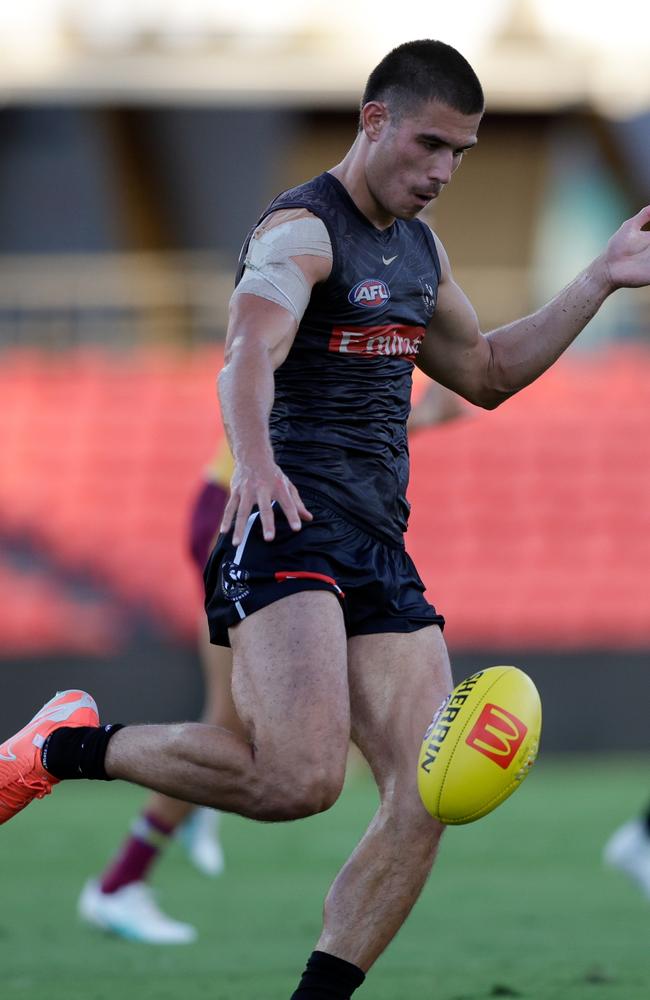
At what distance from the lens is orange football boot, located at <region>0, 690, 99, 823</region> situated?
4426 mm

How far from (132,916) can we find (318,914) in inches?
32.4

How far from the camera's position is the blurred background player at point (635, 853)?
7.23 metres

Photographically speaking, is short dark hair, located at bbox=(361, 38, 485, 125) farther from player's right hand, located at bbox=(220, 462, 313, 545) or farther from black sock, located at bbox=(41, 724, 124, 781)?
black sock, located at bbox=(41, 724, 124, 781)

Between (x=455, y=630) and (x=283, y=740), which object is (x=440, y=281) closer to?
(x=283, y=740)

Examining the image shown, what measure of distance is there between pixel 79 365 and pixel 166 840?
9.75 meters

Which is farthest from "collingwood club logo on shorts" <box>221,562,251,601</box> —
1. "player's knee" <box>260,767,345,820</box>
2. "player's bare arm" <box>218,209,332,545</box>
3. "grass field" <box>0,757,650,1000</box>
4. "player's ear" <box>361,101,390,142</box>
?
"grass field" <box>0,757,650,1000</box>

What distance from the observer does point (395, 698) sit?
4.31 m

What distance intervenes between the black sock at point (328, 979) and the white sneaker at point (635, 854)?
10.8 ft

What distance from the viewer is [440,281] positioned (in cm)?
465

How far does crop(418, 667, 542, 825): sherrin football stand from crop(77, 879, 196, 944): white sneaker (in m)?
2.45

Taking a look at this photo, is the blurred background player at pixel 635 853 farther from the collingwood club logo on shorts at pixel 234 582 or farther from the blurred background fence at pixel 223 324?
the blurred background fence at pixel 223 324

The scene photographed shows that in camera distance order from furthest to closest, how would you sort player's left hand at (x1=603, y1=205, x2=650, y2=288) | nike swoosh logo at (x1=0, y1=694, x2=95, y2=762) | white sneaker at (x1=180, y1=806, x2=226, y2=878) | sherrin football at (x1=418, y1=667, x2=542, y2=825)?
white sneaker at (x1=180, y1=806, x2=226, y2=878) < player's left hand at (x1=603, y1=205, x2=650, y2=288) < nike swoosh logo at (x1=0, y1=694, x2=95, y2=762) < sherrin football at (x1=418, y1=667, x2=542, y2=825)

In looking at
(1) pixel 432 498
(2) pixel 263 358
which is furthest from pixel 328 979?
(1) pixel 432 498

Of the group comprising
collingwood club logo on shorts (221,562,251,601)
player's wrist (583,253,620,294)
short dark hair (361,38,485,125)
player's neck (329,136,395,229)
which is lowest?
collingwood club logo on shorts (221,562,251,601)
